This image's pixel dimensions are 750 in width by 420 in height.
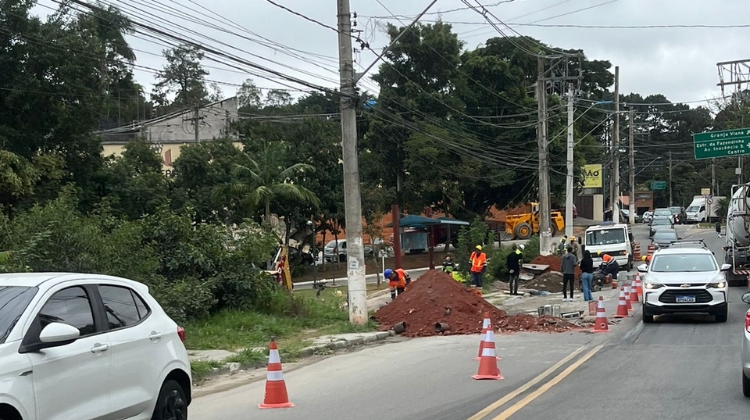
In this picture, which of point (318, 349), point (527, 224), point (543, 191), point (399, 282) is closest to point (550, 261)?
point (543, 191)

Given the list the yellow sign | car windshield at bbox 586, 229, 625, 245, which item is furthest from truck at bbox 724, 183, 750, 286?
the yellow sign

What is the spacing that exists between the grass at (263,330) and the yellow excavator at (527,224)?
3908 cm

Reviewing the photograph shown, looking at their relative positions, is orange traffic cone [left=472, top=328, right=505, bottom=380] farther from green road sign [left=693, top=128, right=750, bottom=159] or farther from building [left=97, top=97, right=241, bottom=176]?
building [left=97, top=97, right=241, bottom=176]

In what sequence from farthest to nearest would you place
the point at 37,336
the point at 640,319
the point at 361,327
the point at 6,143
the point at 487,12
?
the point at 6,143 < the point at 487,12 < the point at 640,319 < the point at 361,327 < the point at 37,336

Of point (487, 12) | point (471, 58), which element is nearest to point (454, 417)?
point (487, 12)

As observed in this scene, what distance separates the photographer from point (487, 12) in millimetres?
25234

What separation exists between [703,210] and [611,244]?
42.4 meters

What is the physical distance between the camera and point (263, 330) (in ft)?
55.6

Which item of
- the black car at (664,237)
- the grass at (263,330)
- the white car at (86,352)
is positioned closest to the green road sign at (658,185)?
the black car at (664,237)

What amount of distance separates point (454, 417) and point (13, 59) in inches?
1038

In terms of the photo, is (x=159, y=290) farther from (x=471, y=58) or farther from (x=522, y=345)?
(x=471, y=58)

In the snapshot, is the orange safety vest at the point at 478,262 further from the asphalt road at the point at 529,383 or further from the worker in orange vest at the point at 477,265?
the asphalt road at the point at 529,383

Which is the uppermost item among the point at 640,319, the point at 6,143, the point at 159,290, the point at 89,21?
the point at 89,21

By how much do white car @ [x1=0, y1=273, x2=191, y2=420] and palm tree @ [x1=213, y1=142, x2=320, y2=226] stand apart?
2823cm
